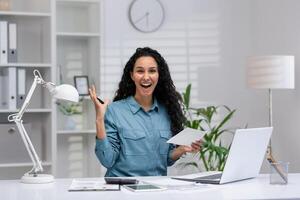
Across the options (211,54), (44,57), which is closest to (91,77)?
(44,57)

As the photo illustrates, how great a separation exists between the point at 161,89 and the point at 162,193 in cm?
109

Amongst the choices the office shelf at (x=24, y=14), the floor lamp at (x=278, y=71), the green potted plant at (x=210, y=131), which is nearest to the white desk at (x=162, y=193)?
the green potted plant at (x=210, y=131)

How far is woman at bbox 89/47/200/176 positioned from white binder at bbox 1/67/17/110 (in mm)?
1187

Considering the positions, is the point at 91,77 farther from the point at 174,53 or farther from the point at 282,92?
the point at 282,92

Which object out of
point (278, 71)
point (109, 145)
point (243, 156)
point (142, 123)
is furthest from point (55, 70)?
point (243, 156)

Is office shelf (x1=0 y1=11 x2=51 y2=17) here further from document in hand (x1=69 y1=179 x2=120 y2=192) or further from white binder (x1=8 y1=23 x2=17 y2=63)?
document in hand (x1=69 y1=179 x2=120 y2=192)

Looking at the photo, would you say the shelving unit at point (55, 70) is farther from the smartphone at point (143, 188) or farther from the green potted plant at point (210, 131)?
the smartphone at point (143, 188)

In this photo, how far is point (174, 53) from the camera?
16.0 ft

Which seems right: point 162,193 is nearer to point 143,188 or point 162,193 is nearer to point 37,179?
point 143,188

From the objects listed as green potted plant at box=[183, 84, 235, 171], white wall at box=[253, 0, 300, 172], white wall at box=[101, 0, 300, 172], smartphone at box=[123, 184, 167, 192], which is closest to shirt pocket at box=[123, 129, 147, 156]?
smartphone at box=[123, 184, 167, 192]

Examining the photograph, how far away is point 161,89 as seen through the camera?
3197 millimetres

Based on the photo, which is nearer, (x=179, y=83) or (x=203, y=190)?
(x=203, y=190)

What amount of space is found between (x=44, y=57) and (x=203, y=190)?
240cm

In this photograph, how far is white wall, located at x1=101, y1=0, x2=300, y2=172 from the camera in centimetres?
452
